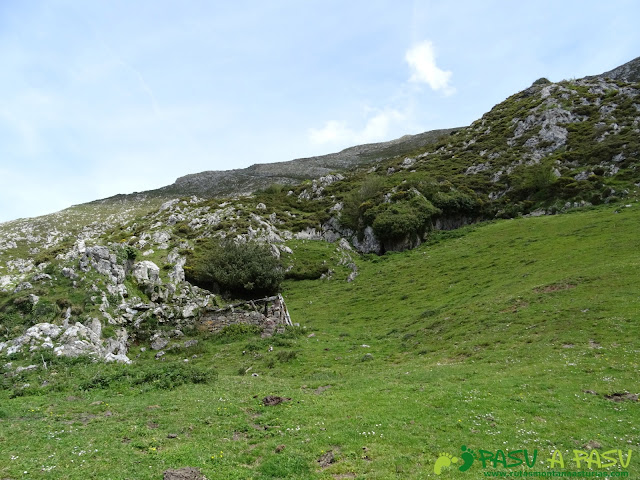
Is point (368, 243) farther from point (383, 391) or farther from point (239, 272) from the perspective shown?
point (383, 391)

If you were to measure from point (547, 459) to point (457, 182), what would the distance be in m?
70.0

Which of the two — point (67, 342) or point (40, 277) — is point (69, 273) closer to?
point (40, 277)

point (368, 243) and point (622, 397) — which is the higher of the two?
point (368, 243)

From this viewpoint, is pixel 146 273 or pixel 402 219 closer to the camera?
pixel 146 273

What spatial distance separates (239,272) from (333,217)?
33336 millimetres

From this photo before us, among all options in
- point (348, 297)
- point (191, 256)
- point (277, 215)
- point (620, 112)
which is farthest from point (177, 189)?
point (620, 112)

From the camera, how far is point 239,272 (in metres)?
42.6

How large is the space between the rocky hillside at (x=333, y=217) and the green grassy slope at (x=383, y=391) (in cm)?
582

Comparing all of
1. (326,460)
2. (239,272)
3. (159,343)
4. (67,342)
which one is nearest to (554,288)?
(326,460)

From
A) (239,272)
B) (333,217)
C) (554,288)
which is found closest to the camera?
(554,288)

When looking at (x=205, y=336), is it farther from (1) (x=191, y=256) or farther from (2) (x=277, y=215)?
(2) (x=277, y=215)

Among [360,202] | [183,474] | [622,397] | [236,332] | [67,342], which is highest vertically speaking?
[360,202]

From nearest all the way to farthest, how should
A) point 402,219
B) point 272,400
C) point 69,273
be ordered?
point 272,400 < point 69,273 < point 402,219

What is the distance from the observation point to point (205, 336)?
32812 mm
